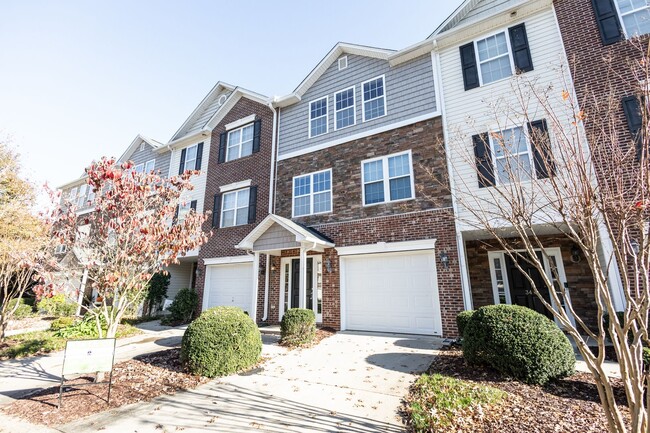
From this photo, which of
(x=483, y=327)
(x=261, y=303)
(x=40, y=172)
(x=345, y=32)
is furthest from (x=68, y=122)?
(x=483, y=327)

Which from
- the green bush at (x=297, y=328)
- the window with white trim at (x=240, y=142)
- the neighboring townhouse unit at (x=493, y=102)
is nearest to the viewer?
the green bush at (x=297, y=328)

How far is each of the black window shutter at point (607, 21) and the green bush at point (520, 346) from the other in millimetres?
8127

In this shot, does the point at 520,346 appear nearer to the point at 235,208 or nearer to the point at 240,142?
the point at 235,208

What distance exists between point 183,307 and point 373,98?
12078mm

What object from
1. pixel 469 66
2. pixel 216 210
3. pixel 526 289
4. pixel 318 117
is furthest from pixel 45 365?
pixel 469 66

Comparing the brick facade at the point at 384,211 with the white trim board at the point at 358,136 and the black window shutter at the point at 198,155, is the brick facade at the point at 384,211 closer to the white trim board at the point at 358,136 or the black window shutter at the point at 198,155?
the white trim board at the point at 358,136

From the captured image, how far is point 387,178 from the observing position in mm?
10430

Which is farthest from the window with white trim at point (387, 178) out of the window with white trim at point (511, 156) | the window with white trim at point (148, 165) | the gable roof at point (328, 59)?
the window with white trim at point (148, 165)

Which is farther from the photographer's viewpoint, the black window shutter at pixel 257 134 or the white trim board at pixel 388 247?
the black window shutter at pixel 257 134

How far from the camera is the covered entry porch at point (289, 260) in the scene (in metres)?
10.1

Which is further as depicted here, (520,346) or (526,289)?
(526,289)

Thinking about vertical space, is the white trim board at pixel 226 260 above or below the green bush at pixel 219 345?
above

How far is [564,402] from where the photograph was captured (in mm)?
4297

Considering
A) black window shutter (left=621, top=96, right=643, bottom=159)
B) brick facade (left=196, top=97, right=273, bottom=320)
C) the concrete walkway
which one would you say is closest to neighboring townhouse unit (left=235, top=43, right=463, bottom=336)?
brick facade (left=196, top=97, right=273, bottom=320)
